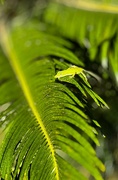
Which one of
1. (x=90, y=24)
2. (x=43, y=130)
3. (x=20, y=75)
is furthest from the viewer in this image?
(x=90, y=24)

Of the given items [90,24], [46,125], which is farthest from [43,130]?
[90,24]

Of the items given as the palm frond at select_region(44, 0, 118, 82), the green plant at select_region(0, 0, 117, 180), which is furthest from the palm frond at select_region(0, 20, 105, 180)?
the palm frond at select_region(44, 0, 118, 82)

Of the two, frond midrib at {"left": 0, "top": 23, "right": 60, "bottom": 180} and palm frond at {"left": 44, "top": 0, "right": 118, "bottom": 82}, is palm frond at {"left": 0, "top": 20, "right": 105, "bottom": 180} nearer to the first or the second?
frond midrib at {"left": 0, "top": 23, "right": 60, "bottom": 180}

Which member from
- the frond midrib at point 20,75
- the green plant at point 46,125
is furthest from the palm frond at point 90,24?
the green plant at point 46,125

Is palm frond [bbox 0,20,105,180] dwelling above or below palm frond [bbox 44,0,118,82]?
below

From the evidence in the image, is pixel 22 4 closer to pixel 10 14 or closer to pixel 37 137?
pixel 10 14

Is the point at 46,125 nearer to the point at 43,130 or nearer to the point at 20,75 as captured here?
the point at 43,130

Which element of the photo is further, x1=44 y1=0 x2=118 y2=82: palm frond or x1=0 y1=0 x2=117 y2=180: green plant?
x1=44 y1=0 x2=118 y2=82: palm frond

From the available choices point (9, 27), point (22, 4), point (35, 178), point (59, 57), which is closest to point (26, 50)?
point (59, 57)

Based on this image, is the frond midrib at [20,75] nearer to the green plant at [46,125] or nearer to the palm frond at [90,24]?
the green plant at [46,125]
